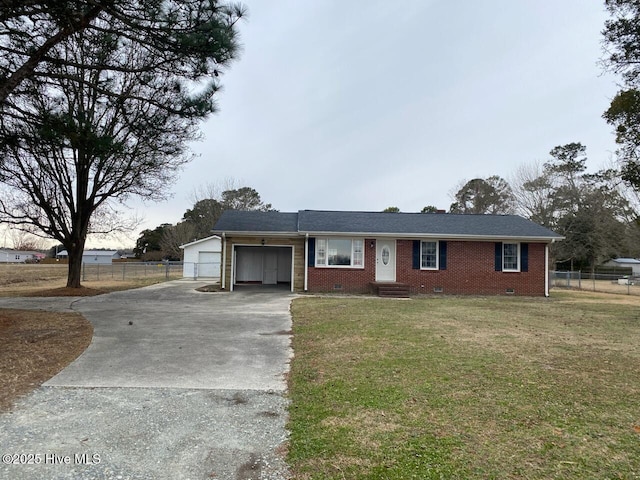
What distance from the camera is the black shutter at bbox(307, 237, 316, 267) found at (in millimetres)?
16359

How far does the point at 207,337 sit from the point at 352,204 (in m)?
28.1

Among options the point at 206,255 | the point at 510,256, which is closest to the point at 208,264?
the point at 206,255

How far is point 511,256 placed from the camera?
55.2 ft

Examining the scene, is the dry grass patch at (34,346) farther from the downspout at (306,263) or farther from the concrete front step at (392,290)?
the concrete front step at (392,290)

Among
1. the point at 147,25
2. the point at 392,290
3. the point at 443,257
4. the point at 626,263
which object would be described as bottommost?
the point at 392,290

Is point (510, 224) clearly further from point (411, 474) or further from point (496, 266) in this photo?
point (411, 474)

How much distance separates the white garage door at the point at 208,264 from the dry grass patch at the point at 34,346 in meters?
17.3

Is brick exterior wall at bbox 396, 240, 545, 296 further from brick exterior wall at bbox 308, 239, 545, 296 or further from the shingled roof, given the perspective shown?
the shingled roof

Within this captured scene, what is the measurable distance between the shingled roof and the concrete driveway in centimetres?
941

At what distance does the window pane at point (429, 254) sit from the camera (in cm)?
1656

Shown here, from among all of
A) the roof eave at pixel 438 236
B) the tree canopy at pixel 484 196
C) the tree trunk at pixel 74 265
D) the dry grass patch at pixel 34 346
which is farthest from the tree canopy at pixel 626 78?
the tree canopy at pixel 484 196

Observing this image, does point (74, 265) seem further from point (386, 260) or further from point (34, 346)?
point (386, 260)

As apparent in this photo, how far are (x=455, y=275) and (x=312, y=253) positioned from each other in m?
6.12

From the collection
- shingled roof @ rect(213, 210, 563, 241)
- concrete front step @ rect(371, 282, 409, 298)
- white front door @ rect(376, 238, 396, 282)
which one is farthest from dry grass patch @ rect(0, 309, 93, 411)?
white front door @ rect(376, 238, 396, 282)
